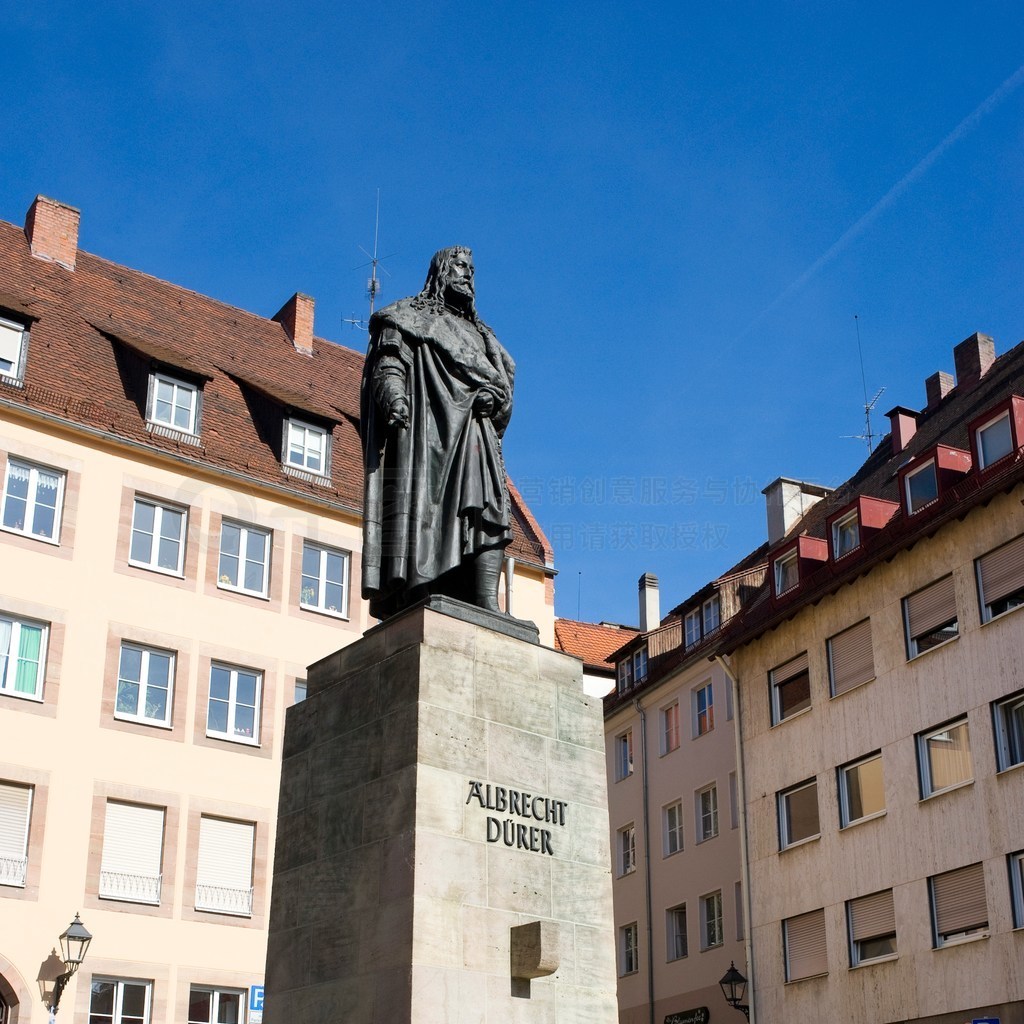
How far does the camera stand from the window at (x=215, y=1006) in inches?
1075

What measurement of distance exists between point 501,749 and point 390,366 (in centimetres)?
316

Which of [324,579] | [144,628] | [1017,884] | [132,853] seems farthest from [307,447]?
[1017,884]

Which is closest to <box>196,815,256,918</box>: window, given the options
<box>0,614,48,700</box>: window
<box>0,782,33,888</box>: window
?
<box>0,782,33,888</box>: window

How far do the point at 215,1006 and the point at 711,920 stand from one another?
15.4m

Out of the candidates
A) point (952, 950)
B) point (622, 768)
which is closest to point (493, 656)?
point (952, 950)

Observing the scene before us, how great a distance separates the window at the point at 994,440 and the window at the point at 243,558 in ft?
47.9

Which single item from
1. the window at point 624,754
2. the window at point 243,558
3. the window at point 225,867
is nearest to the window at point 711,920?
the window at point 624,754

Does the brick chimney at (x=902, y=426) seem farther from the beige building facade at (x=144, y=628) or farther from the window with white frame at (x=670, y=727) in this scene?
the beige building facade at (x=144, y=628)

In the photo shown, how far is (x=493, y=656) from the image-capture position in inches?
424

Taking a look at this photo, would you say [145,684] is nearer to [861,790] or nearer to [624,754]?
[861,790]

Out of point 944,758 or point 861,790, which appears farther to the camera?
point 861,790

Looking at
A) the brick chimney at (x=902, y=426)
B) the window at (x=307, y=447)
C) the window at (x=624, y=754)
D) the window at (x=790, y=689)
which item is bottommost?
the window at (x=790, y=689)

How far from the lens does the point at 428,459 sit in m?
11.8

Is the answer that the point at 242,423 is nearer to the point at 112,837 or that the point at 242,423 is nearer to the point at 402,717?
the point at 112,837
